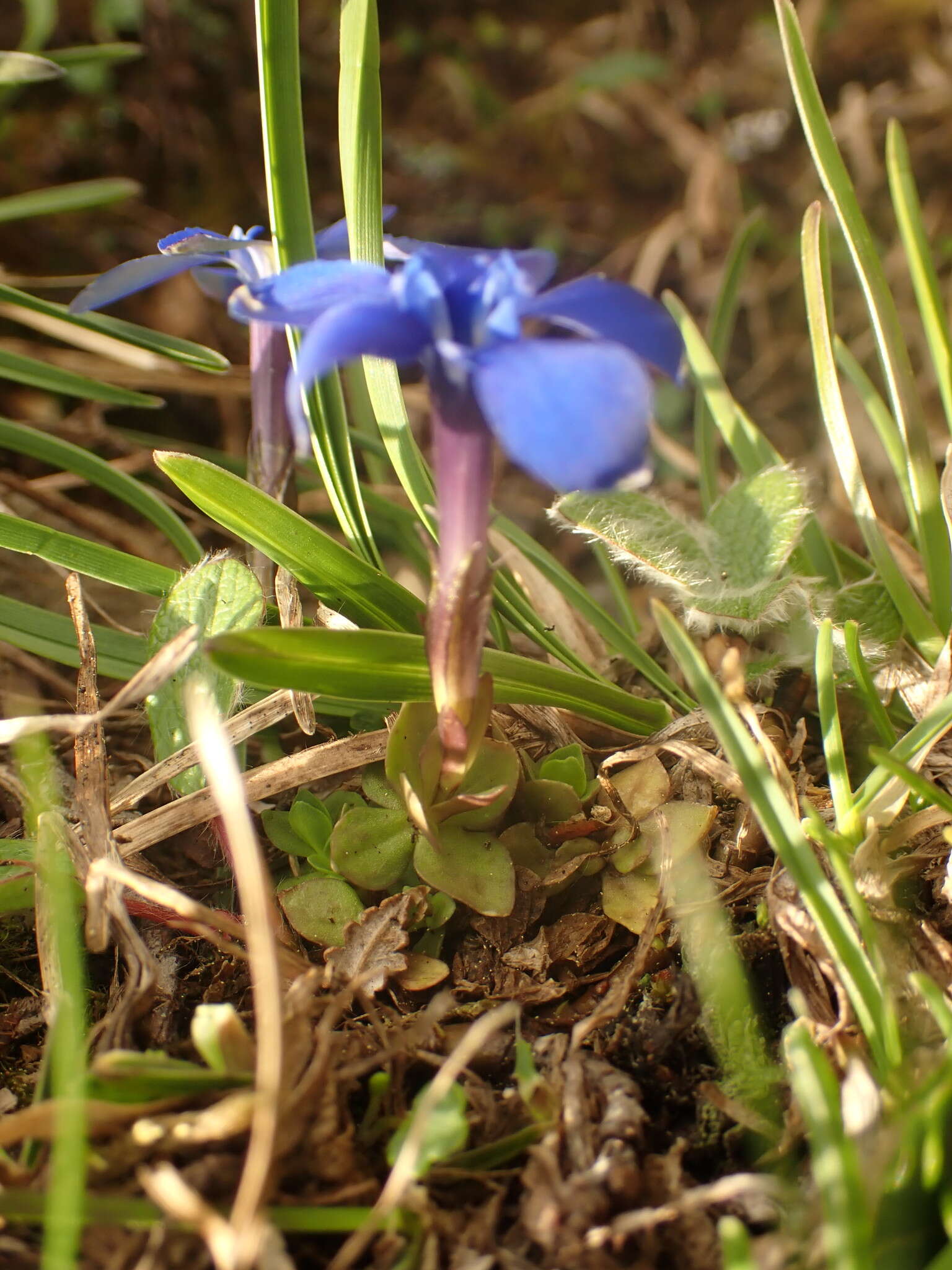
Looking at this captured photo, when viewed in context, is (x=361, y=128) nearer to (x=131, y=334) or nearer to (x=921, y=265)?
(x=131, y=334)

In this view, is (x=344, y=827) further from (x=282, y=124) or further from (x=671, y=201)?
(x=671, y=201)

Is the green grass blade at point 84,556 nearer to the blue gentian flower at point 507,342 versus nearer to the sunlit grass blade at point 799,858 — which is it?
the blue gentian flower at point 507,342

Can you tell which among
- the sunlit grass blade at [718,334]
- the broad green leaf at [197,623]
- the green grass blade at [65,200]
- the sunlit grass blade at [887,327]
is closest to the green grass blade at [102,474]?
the broad green leaf at [197,623]

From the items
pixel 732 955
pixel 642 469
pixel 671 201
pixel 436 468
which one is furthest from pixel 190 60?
pixel 732 955

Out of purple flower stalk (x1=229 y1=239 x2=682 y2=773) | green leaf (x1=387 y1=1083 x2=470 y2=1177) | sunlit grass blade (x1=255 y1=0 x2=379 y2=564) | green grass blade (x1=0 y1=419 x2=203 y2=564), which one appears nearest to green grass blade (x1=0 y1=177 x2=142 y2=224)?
green grass blade (x1=0 y1=419 x2=203 y2=564)

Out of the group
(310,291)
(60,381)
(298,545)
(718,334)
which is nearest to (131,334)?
(60,381)

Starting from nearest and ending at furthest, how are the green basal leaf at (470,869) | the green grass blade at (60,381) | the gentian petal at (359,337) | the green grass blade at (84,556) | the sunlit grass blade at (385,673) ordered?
the gentian petal at (359,337), the sunlit grass blade at (385,673), the green basal leaf at (470,869), the green grass blade at (84,556), the green grass blade at (60,381)
